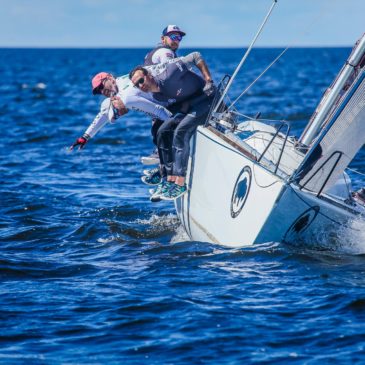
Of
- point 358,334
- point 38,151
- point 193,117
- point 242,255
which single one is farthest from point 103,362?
point 38,151

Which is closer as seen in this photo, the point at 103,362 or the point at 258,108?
the point at 103,362

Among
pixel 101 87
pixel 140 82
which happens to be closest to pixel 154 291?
pixel 140 82

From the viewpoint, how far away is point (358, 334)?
20.7 ft

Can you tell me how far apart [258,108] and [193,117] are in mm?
19160

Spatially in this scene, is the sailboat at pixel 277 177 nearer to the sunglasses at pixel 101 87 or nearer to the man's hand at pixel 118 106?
the man's hand at pixel 118 106

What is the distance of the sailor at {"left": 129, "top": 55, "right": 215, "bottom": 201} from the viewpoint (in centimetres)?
888

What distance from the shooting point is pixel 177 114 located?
9.29 meters

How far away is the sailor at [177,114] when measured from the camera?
29.1ft

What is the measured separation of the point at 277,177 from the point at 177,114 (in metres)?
1.83

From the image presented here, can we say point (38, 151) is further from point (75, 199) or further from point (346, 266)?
point (346, 266)

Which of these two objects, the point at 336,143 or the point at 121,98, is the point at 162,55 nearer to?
the point at 121,98
